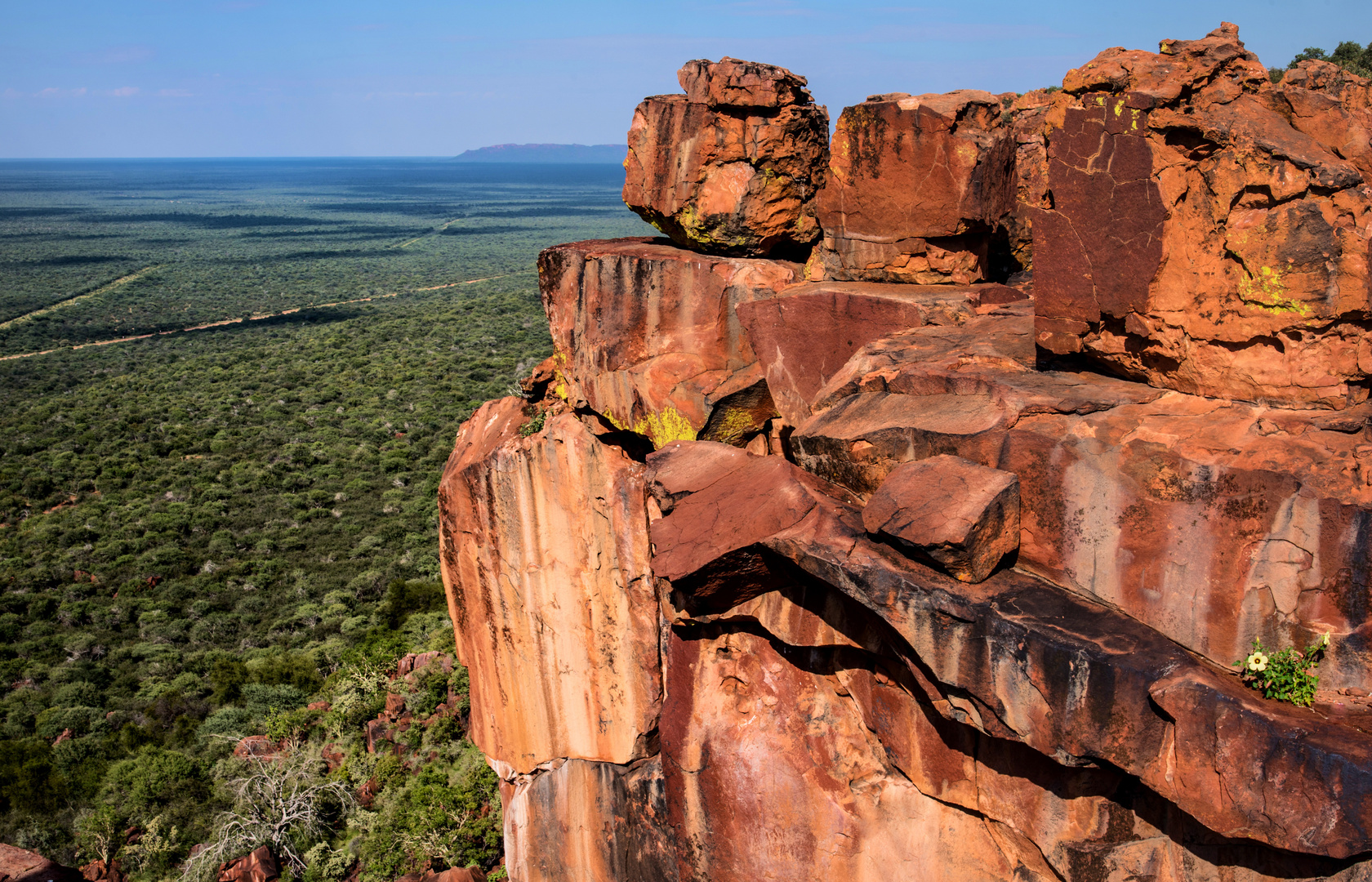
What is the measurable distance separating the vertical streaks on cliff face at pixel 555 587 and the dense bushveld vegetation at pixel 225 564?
4.57 m

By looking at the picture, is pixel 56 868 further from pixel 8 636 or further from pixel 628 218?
pixel 628 218

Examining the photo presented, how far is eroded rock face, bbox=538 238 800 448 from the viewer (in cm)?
1127

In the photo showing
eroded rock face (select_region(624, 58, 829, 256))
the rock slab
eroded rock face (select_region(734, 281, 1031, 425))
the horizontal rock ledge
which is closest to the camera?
the horizontal rock ledge

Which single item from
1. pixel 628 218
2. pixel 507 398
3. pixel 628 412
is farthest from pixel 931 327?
pixel 628 218

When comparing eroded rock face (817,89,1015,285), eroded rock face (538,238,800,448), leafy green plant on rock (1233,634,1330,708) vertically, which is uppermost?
eroded rock face (817,89,1015,285)

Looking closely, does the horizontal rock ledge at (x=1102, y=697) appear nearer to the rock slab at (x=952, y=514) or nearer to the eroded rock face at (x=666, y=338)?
the rock slab at (x=952, y=514)

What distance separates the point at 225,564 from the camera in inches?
1099

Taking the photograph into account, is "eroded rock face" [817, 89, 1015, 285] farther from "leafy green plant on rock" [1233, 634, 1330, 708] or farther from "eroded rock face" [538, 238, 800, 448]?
"leafy green plant on rock" [1233, 634, 1330, 708]

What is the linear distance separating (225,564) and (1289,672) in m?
28.3

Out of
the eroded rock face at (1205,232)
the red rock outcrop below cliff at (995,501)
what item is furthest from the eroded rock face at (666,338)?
the eroded rock face at (1205,232)

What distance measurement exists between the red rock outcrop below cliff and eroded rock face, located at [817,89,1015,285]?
0.04 meters

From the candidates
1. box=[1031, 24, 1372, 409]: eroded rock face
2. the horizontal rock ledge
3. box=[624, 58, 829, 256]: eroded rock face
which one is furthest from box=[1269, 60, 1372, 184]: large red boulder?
box=[624, 58, 829, 256]: eroded rock face

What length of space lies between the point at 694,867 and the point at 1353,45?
33774mm

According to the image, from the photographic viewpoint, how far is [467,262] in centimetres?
9288
